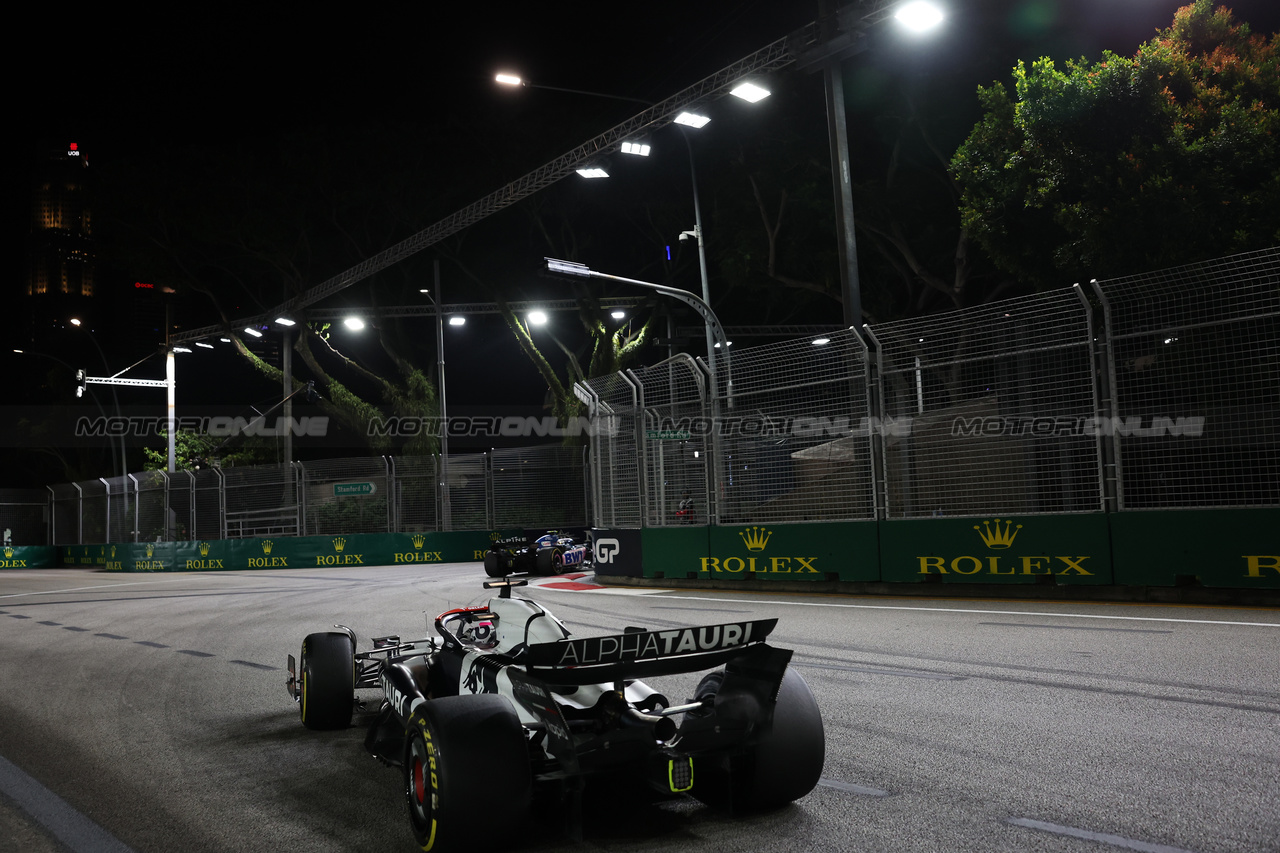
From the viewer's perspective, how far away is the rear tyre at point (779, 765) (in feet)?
11.3

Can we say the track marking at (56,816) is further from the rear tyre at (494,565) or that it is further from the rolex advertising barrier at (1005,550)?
the rear tyre at (494,565)

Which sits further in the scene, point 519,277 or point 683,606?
point 519,277

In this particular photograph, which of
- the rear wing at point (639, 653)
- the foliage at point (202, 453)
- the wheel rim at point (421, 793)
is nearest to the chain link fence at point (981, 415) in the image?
the rear wing at point (639, 653)

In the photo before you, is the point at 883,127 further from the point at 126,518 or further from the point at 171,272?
the point at 126,518

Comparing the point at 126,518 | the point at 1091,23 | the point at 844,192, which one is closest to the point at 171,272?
the point at 126,518

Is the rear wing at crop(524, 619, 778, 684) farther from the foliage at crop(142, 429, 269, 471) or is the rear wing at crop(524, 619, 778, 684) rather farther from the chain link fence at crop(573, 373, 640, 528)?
the foliage at crop(142, 429, 269, 471)

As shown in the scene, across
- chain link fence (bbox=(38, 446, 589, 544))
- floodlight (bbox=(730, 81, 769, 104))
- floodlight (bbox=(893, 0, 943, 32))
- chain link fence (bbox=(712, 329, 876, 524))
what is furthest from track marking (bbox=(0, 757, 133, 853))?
A: chain link fence (bbox=(38, 446, 589, 544))

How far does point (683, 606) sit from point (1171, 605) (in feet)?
17.3

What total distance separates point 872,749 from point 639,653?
1.71 m

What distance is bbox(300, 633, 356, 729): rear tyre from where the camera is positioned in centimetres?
521

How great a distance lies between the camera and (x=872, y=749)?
14.3 feet

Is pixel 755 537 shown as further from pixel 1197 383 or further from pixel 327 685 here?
pixel 327 685

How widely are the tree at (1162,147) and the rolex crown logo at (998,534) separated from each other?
556 centimetres

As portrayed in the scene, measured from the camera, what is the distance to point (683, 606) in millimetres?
11500
